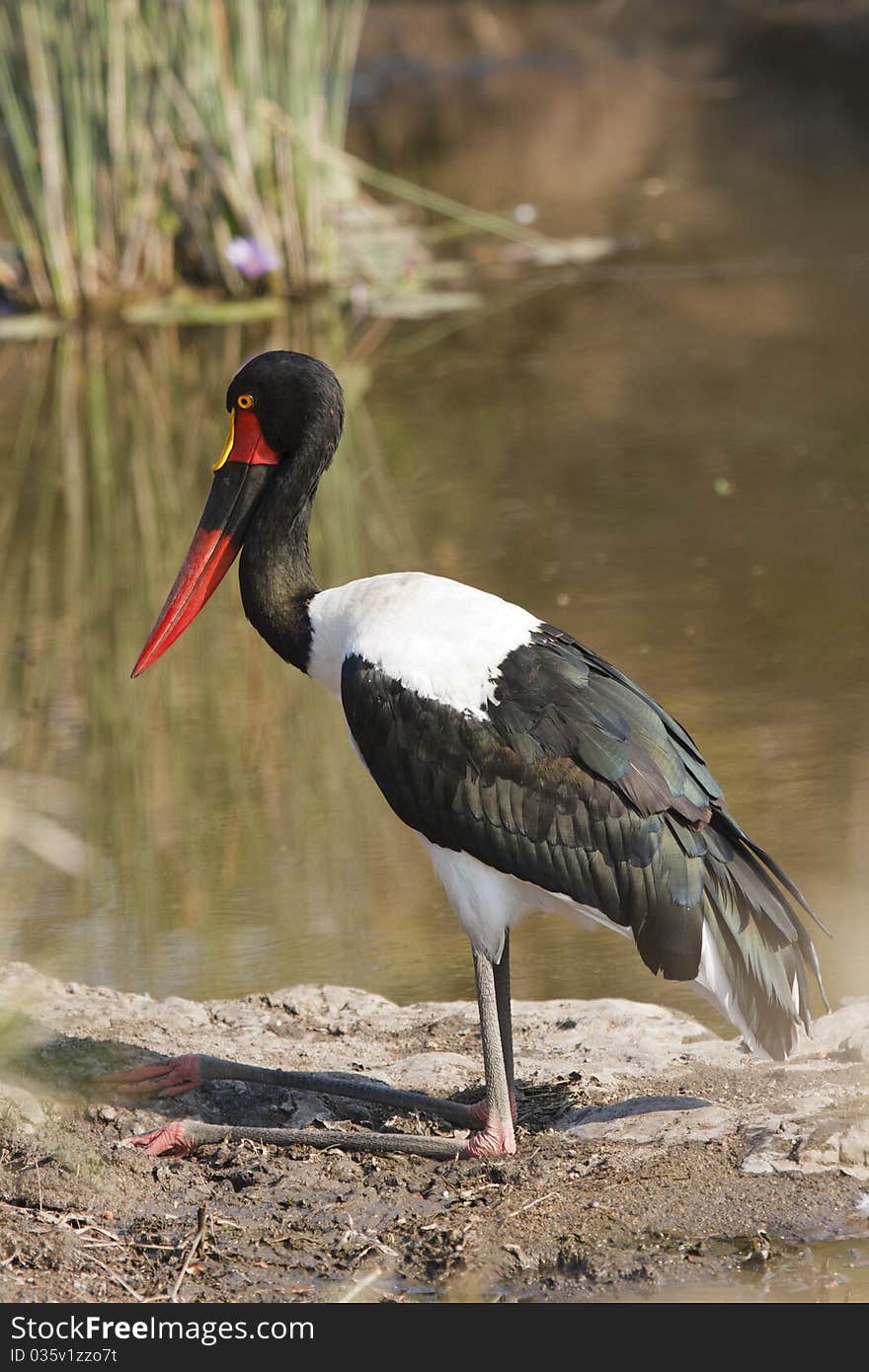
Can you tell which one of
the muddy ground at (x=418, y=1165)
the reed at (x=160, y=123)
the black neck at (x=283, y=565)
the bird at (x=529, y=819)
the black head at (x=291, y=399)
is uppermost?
the reed at (x=160, y=123)

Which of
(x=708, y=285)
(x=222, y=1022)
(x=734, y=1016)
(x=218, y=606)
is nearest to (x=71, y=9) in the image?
(x=708, y=285)

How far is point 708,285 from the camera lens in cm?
1158

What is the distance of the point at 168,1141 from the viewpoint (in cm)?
370

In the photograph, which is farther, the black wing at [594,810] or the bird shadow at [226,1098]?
the bird shadow at [226,1098]

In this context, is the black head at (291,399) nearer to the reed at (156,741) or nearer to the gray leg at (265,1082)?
the reed at (156,741)

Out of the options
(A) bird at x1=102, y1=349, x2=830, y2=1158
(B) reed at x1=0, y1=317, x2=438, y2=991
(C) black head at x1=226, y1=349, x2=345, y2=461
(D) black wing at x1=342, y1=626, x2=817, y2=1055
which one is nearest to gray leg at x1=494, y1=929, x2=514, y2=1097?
(A) bird at x1=102, y1=349, x2=830, y2=1158

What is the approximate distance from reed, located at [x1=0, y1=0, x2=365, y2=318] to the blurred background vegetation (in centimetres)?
3

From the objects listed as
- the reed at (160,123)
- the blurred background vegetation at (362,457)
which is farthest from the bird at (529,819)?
the reed at (160,123)

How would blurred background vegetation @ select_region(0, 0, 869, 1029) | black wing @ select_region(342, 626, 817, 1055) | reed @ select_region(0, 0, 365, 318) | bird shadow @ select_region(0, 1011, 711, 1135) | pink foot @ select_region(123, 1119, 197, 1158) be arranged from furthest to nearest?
reed @ select_region(0, 0, 365, 318)
blurred background vegetation @ select_region(0, 0, 869, 1029)
bird shadow @ select_region(0, 1011, 711, 1135)
pink foot @ select_region(123, 1119, 197, 1158)
black wing @ select_region(342, 626, 817, 1055)

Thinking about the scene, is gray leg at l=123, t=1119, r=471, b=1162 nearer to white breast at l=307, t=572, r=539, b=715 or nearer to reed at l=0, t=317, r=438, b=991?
reed at l=0, t=317, r=438, b=991

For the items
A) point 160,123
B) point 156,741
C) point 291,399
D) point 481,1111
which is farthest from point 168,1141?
point 160,123

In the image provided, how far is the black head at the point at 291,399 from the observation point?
159 inches

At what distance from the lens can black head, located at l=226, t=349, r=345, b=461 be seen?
4.03 meters

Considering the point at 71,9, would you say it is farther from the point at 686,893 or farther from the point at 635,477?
the point at 686,893
